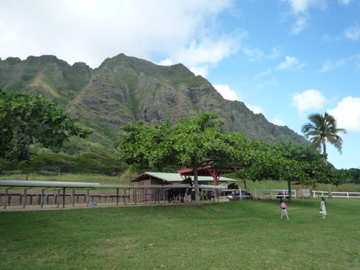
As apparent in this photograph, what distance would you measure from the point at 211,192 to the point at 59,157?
154ft

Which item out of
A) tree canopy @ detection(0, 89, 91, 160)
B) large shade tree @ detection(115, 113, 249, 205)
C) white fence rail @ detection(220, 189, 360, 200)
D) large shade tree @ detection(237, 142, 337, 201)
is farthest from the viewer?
white fence rail @ detection(220, 189, 360, 200)

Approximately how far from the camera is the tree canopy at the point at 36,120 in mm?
8609

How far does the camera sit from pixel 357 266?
6637 millimetres

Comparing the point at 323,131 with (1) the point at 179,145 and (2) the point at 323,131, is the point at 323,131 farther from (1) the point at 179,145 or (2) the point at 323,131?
(1) the point at 179,145

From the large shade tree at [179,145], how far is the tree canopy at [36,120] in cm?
738

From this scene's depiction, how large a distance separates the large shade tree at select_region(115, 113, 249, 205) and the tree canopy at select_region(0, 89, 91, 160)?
7381mm

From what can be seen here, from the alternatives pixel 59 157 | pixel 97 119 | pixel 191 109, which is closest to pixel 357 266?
pixel 59 157

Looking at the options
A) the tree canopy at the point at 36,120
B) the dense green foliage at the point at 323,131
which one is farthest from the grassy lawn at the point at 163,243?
the dense green foliage at the point at 323,131

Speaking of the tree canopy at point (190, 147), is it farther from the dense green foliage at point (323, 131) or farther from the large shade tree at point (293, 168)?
the dense green foliage at point (323, 131)

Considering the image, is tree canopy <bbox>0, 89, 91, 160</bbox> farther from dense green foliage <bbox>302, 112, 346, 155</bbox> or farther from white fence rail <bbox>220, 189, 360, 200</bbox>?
dense green foliage <bbox>302, 112, 346, 155</bbox>

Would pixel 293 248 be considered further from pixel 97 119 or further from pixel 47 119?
pixel 97 119

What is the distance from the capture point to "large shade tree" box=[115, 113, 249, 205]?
16061 millimetres

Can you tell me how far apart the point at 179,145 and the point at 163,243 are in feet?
24.0

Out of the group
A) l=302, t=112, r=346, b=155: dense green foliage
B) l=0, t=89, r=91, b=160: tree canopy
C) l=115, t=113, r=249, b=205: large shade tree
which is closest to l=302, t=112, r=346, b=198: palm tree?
l=302, t=112, r=346, b=155: dense green foliage
